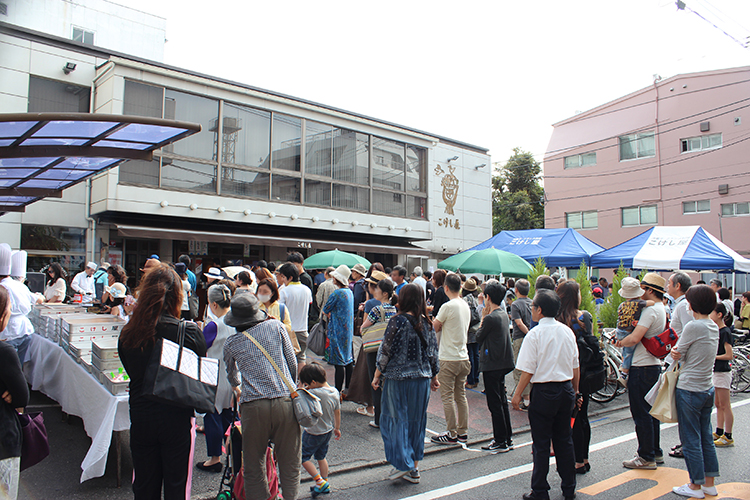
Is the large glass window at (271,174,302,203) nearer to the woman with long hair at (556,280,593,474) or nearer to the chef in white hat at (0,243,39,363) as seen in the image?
the chef in white hat at (0,243,39,363)

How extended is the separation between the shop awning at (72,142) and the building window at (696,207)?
24.6 metres

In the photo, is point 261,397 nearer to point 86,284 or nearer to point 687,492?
point 687,492

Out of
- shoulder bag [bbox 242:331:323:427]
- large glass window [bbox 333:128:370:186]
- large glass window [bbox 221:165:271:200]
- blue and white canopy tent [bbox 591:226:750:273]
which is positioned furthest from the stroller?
large glass window [bbox 333:128:370:186]

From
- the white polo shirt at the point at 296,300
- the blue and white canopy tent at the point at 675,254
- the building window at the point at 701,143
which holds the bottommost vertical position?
the white polo shirt at the point at 296,300

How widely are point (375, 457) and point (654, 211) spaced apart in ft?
81.0

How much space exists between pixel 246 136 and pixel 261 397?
13.0 metres

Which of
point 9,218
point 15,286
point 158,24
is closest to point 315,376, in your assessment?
point 15,286

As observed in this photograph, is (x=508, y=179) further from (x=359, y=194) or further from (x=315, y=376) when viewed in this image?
(x=315, y=376)

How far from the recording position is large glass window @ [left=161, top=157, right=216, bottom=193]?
13.4 meters

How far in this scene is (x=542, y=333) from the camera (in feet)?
13.3

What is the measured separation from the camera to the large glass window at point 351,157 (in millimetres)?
17328

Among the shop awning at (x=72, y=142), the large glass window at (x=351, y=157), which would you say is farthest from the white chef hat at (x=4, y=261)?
the large glass window at (x=351, y=157)

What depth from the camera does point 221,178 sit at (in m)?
14.5

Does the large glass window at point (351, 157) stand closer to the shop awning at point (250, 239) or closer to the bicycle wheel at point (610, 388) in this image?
the shop awning at point (250, 239)
